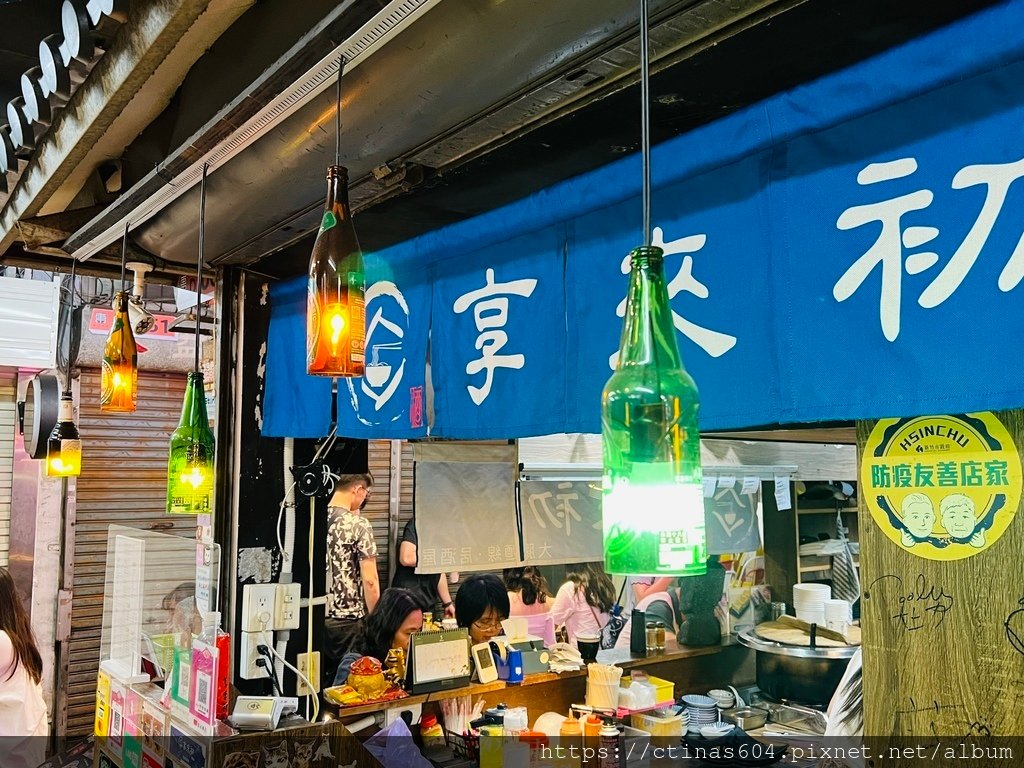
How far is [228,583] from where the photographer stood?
13.5 ft

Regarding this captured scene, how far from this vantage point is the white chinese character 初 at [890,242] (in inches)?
70.2

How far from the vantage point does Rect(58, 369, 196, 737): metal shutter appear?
6953 millimetres

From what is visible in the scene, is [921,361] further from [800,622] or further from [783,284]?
[800,622]

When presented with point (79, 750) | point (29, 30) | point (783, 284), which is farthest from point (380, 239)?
point (79, 750)

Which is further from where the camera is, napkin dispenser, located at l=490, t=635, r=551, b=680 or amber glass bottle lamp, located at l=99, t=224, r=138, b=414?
napkin dispenser, located at l=490, t=635, r=551, b=680

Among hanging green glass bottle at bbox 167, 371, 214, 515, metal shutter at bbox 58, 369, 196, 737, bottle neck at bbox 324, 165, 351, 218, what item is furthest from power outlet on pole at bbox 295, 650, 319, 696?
metal shutter at bbox 58, 369, 196, 737

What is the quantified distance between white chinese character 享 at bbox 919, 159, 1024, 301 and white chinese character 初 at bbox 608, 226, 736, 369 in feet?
1.82

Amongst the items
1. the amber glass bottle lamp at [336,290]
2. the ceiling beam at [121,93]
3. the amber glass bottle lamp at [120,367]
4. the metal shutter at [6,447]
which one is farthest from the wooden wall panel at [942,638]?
the metal shutter at [6,447]

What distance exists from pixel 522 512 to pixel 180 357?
3.80m

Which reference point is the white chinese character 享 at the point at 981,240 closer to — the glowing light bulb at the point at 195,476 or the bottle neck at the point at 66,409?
the glowing light bulb at the point at 195,476

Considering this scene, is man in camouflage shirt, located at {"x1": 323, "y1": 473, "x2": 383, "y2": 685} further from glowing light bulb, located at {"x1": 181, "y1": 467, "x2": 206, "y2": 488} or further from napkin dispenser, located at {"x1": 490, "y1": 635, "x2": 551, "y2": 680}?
glowing light bulb, located at {"x1": 181, "y1": 467, "x2": 206, "y2": 488}

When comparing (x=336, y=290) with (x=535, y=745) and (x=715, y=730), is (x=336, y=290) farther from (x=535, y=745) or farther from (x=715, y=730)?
(x=715, y=730)

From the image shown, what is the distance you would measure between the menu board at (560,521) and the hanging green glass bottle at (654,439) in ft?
14.8

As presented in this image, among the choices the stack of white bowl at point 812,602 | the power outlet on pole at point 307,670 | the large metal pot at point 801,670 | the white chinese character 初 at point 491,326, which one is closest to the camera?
the white chinese character 初 at point 491,326
